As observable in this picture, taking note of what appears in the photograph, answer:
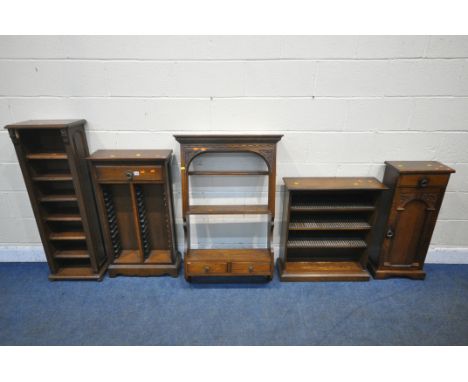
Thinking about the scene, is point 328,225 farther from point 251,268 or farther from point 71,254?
point 71,254

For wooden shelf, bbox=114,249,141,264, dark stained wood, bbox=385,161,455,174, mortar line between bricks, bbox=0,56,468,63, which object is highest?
mortar line between bricks, bbox=0,56,468,63

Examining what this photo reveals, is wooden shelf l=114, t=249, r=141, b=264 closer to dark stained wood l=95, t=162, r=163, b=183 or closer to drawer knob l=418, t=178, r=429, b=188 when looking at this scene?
dark stained wood l=95, t=162, r=163, b=183

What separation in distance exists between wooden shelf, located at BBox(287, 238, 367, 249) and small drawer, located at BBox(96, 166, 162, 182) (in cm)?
120

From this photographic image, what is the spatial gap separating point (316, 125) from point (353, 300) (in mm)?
1368

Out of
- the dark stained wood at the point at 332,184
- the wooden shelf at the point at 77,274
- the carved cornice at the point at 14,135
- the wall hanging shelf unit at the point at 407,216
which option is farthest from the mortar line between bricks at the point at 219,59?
the wooden shelf at the point at 77,274

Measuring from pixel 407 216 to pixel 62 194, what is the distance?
2712 mm

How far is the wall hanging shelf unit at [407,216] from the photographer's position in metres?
1.99

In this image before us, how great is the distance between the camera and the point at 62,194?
7.14ft

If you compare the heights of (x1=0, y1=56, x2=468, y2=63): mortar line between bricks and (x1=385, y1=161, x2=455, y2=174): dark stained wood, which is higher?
(x1=0, y1=56, x2=468, y2=63): mortar line between bricks

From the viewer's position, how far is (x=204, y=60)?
1942 mm

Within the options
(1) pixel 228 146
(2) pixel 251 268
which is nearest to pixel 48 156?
(1) pixel 228 146

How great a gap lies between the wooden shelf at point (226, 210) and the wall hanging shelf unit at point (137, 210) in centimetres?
23

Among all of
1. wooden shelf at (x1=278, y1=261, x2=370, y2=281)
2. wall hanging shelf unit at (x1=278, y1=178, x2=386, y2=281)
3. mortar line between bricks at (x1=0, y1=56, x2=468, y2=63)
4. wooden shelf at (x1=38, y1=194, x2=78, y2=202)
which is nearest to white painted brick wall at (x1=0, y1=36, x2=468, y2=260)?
mortar line between bricks at (x1=0, y1=56, x2=468, y2=63)

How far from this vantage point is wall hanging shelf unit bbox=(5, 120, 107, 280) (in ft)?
6.33
